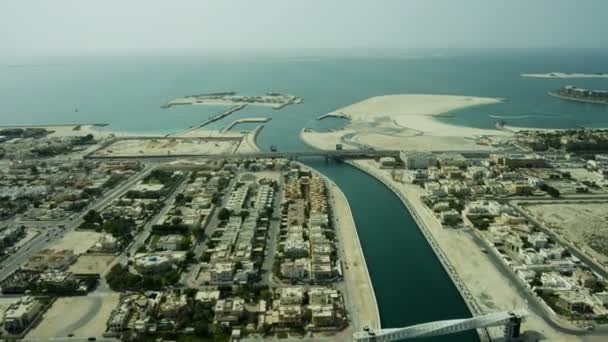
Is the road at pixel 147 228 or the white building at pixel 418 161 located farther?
the white building at pixel 418 161

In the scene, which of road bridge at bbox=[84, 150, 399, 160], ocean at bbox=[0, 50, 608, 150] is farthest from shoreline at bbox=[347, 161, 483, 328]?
ocean at bbox=[0, 50, 608, 150]

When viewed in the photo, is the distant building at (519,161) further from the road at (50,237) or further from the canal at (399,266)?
the road at (50,237)

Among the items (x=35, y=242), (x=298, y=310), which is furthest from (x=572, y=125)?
(x=35, y=242)

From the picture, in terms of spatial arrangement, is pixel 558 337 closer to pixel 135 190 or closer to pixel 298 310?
pixel 298 310

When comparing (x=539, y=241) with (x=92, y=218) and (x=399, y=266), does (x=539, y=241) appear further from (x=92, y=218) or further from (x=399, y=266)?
(x=92, y=218)

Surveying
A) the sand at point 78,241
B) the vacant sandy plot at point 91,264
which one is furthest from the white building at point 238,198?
the vacant sandy plot at point 91,264
